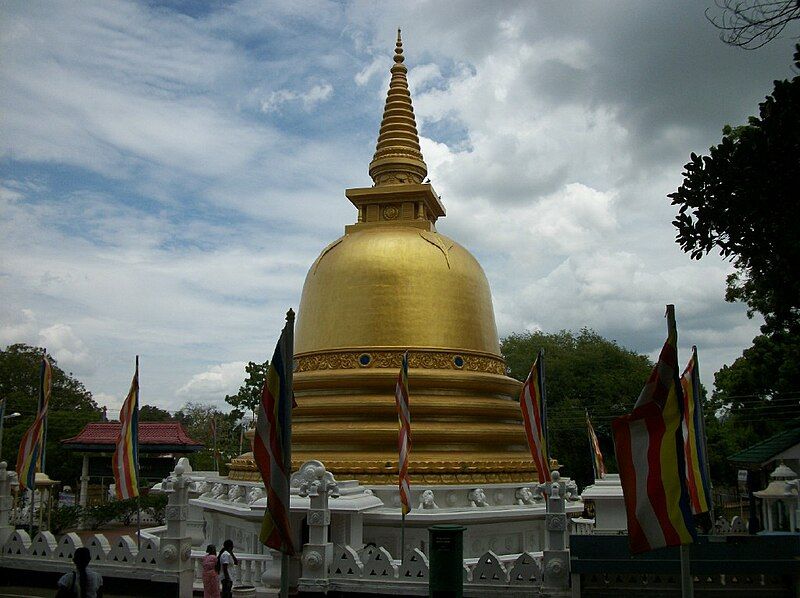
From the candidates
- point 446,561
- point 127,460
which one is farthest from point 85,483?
point 446,561

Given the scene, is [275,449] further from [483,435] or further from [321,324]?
[321,324]

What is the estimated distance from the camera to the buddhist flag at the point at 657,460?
8.38 metres

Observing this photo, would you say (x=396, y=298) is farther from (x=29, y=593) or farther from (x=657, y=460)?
(x=657, y=460)

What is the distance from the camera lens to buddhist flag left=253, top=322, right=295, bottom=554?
902cm

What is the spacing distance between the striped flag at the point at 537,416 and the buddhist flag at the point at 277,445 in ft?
24.7

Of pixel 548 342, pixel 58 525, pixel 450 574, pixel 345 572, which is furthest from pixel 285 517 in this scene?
pixel 548 342

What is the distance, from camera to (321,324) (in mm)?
24812

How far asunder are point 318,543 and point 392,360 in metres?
9.48

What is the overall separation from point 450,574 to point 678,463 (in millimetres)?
5031

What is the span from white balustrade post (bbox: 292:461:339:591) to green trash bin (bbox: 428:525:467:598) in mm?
2597

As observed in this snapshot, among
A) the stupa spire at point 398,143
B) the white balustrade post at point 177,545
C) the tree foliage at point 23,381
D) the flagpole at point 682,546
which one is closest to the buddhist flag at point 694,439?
the flagpole at point 682,546

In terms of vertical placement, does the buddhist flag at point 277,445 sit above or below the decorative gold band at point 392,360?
below

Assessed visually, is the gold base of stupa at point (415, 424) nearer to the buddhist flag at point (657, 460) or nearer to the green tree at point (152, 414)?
the buddhist flag at point (657, 460)

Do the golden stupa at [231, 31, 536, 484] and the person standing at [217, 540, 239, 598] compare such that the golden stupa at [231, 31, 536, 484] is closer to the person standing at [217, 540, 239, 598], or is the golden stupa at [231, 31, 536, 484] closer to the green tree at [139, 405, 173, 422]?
the person standing at [217, 540, 239, 598]
